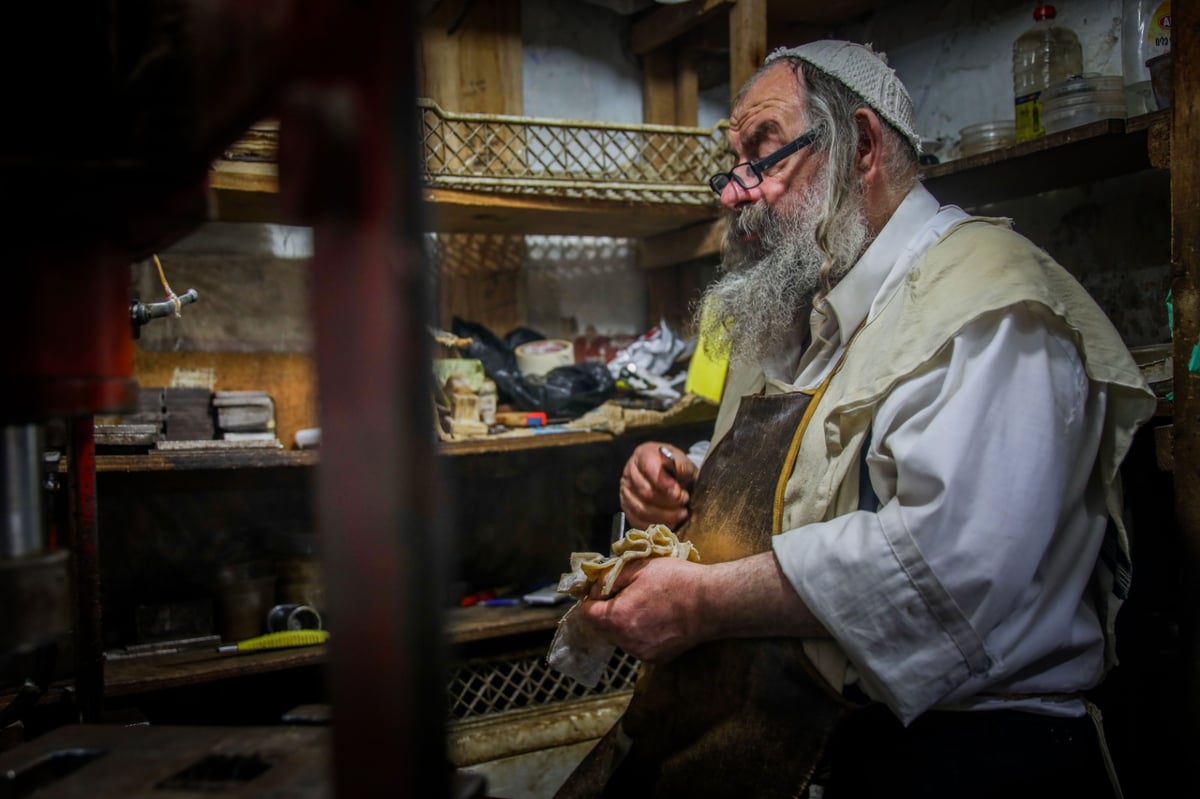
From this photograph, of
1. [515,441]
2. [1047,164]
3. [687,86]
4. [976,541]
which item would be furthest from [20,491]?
[687,86]

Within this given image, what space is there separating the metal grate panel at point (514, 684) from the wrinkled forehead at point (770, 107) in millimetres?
1776

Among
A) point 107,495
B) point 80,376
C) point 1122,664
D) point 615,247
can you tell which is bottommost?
point 1122,664

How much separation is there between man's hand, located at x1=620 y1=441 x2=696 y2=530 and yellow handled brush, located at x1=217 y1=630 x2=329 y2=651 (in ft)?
3.77

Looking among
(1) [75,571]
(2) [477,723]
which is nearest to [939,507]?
(1) [75,571]

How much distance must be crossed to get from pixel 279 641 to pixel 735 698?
1.55m

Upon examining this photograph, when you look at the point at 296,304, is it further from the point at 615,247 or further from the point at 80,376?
the point at 80,376

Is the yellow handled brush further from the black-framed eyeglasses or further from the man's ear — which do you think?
the man's ear

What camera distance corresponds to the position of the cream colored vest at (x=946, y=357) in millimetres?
1402

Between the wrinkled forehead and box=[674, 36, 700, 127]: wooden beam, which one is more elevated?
box=[674, 36, 700, 127]: wooden beam

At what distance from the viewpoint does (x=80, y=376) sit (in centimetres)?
64

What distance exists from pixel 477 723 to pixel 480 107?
217 cm

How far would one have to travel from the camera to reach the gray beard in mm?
1919

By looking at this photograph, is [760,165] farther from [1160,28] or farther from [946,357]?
[1160,28]

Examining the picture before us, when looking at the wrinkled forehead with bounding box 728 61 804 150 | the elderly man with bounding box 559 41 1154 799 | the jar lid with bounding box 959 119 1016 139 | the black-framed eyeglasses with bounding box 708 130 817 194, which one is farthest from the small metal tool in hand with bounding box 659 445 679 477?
the jar lid with bounding box 959 119 1016 139
